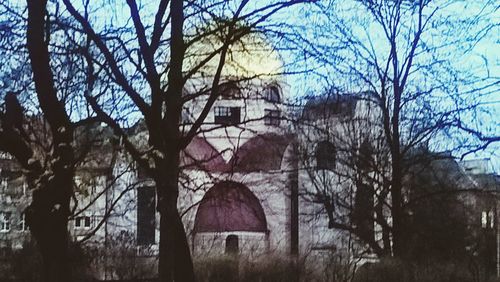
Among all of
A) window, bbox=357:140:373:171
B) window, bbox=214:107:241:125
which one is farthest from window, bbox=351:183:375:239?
window, bbox=214:107:241:125

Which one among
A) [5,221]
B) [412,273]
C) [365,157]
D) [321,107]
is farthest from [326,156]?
[5,221]

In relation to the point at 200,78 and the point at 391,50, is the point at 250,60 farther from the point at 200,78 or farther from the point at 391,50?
the point at 391,50

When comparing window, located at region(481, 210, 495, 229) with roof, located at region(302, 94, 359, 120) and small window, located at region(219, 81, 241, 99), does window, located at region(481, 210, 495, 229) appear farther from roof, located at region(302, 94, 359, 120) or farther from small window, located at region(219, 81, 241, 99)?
small window, located at region(219, 81, 241, 99)

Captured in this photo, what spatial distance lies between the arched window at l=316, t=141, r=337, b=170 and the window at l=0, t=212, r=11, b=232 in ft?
37.1

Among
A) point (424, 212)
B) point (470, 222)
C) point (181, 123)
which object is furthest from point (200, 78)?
point (470, 222)

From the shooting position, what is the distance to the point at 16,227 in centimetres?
2712

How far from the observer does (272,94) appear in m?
18.5

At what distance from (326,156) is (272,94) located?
12899 millimetres

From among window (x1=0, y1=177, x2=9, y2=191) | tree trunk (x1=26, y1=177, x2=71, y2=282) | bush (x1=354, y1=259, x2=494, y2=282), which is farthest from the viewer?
bush (x1=354, y1=259, x2=494, y2=282)

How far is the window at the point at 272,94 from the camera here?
17.5 m

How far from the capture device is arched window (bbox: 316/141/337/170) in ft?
97.0

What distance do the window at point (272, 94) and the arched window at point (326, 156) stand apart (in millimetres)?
9905

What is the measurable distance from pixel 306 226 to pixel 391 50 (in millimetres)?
22547

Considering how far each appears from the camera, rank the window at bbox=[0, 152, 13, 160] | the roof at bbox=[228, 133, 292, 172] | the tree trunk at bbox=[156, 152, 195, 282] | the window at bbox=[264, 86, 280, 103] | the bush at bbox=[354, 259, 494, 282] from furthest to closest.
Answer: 1. the roof at bbox=[228, 133, 292, 172]
2. the bush at bbox=[354, 259, 494, 282]
3. the window at bbox=[264, 86, 280, 103]
4. the window at bbox=[0, 152, 13, 160]
5. the tree trunk at bbox=[156, 152, 195, 282]
